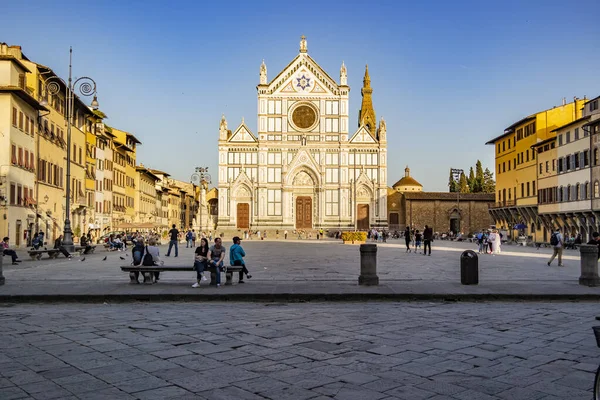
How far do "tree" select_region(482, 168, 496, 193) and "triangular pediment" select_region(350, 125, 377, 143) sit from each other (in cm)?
4395

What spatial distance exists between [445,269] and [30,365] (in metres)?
16.0

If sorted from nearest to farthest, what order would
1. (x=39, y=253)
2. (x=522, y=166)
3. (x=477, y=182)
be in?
(x=39, y=253), (x=522, y=166), (x=477, y=182)

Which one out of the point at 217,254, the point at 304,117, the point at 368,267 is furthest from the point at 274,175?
the point at 368,267

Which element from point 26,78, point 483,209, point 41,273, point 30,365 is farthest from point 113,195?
point 30,365

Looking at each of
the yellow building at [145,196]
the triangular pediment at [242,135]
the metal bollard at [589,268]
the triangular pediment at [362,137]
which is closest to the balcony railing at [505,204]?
the triangular pediment at [362,137]

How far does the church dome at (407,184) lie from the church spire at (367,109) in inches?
648

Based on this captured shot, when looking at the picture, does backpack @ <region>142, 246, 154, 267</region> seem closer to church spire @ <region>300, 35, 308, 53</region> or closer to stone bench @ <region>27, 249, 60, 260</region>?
stone bench @ <region>27, 249, 60, 260</region>

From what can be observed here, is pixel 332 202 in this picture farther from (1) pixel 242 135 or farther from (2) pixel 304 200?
(1) pixel 242 135

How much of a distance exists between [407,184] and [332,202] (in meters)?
50.5

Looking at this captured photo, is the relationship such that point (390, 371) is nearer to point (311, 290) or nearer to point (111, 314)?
point (111, 314)

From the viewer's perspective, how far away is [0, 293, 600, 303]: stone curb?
1242cm

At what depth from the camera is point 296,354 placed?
7.06m

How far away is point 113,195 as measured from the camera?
58875 mm

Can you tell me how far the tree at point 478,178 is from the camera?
107 meters
